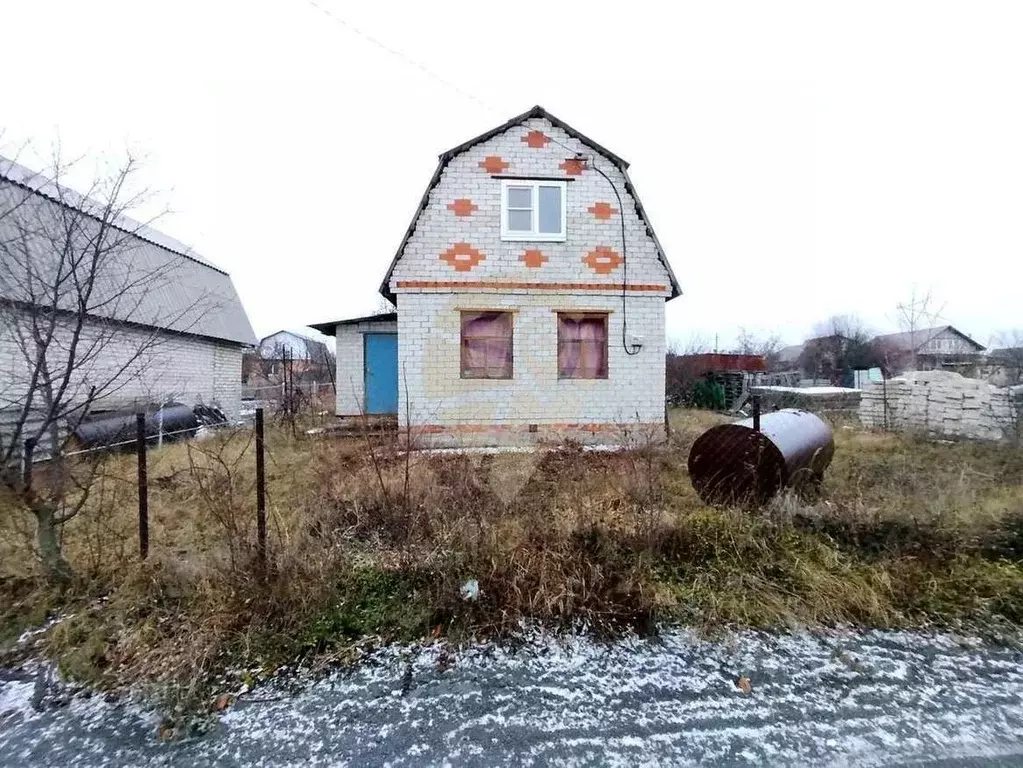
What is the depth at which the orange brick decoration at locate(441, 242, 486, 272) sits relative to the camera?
9.48 meters

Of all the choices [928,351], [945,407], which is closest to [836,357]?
[928,351]

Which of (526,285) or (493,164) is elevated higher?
(493,164)

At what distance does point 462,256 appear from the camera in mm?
9500

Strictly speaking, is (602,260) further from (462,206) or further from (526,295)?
(462,206)

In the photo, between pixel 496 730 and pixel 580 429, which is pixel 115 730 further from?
pixel 580 429

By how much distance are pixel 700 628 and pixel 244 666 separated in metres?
2.92

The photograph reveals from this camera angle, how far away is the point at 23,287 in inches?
161

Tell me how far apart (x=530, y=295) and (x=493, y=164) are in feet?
8.66

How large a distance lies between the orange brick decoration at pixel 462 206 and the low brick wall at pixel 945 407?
11.5 m

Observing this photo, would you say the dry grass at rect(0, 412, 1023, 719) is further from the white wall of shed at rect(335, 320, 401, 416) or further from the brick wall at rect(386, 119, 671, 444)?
the white wall of shed at rect(335, 320, 401, 416)

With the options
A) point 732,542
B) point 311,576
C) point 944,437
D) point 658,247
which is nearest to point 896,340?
point 944,437

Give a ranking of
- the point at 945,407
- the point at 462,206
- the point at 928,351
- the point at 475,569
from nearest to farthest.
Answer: the point at 475,569, the point at 462,206, the point at 945,407, the point at 928,351

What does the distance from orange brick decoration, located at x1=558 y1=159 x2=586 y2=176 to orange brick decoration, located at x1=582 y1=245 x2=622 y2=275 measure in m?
1.54

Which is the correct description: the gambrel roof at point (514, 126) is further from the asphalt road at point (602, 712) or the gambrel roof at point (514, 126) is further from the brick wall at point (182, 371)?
the asphalt road at point (602, 712)
